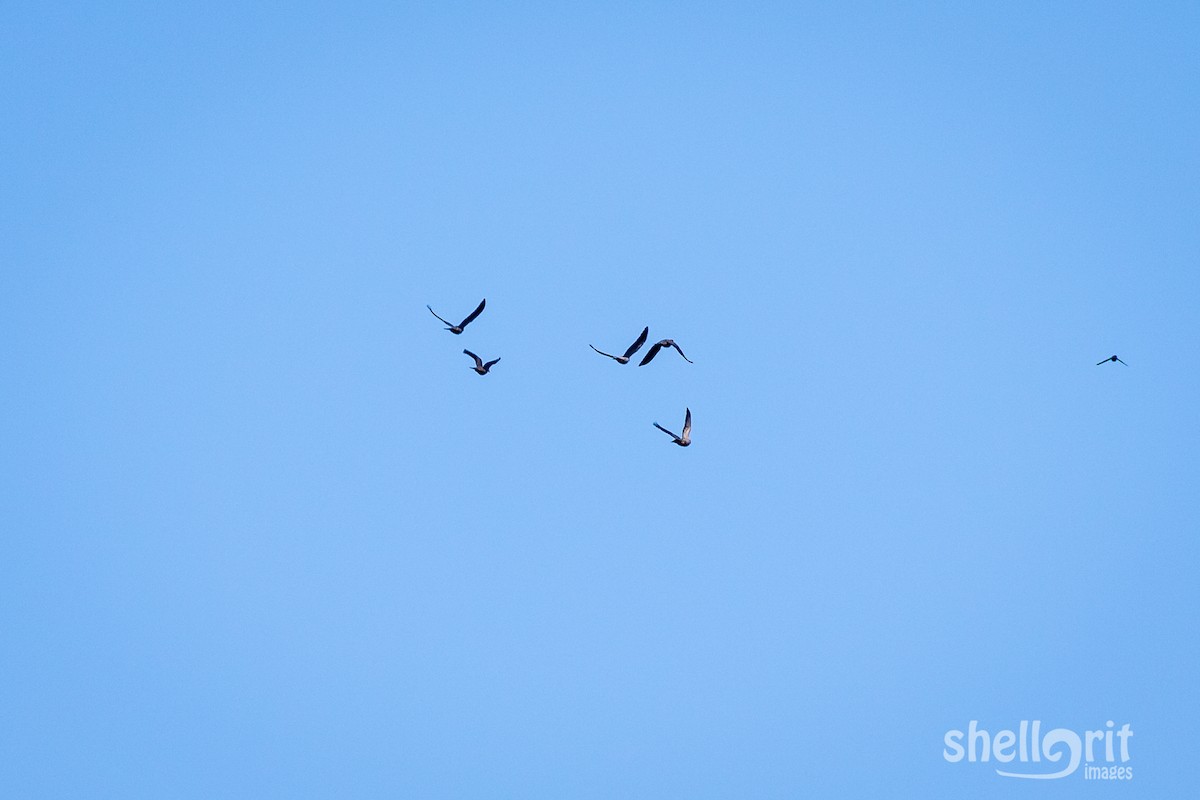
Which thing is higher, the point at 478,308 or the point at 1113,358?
the point at 1113,358

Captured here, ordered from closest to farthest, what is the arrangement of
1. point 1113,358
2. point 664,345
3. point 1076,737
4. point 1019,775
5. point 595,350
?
1. point 595,350
2. point 664,345
3. point 1113,358
4. point 1019,775
5. point 1076,737

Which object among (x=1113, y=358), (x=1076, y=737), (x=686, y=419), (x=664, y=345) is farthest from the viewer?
(x=1076, y=737)

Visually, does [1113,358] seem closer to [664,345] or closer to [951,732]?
[664,345]

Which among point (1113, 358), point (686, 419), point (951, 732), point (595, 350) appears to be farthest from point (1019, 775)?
point (595, 350)

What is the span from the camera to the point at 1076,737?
89.5 metres

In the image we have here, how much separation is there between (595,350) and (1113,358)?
103 ft

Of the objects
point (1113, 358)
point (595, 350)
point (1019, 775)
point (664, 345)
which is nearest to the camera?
point (595, 350)

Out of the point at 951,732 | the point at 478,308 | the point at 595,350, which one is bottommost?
the point at 595,350

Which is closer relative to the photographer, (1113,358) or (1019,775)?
(1113,358)

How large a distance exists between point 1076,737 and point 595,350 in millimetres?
59816

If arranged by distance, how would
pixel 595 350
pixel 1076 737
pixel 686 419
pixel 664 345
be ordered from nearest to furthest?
pixel 595 350 → pixel 664 345 → pixel 686 419 → pixel 1076 737

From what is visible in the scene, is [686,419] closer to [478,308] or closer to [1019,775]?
[478,308]

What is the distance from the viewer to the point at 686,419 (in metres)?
47.7

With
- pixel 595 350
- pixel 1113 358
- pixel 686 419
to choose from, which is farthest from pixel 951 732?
pixel 595 350
